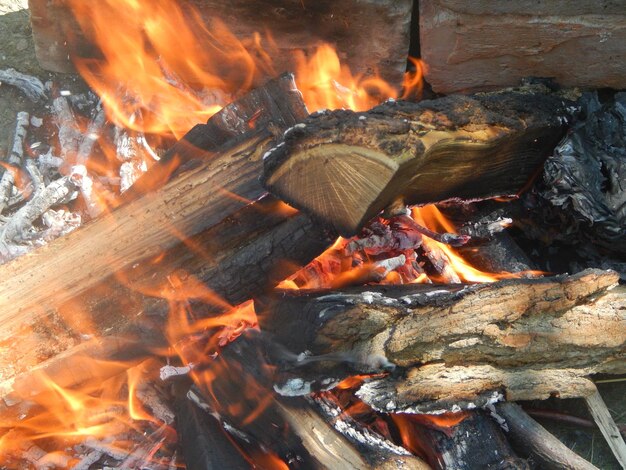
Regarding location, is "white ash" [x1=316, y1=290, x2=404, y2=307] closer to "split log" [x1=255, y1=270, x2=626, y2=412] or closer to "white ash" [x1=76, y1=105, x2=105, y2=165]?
"split log" [x1=255, y1=270, x2=626, y2=412]

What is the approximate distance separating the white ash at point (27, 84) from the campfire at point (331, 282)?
734mm

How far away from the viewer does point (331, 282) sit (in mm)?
2408

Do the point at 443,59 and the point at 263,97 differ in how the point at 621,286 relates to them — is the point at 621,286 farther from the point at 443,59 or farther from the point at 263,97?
the point at 263,97

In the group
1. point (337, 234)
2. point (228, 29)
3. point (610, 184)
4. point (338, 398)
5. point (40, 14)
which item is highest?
point (40, 14)

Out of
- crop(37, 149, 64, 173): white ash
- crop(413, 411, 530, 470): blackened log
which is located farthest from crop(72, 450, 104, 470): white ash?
crop(37, 149, 64, 173): white ash

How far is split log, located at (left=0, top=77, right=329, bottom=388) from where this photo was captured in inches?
89.4

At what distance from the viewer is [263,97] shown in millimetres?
2639

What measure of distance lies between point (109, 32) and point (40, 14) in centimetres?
35

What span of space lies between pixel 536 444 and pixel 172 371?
1431mm

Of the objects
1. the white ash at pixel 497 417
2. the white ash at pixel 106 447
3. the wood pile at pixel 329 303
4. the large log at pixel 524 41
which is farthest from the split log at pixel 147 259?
the large log at pixel 524 41

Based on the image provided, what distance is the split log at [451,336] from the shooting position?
6.57 ft

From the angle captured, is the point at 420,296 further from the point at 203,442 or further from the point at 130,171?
the point at 130,171

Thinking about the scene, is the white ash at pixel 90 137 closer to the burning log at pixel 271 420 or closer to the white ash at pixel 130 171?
the white ash at pixel 130 171

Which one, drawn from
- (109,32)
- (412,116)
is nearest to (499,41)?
(412,116)
